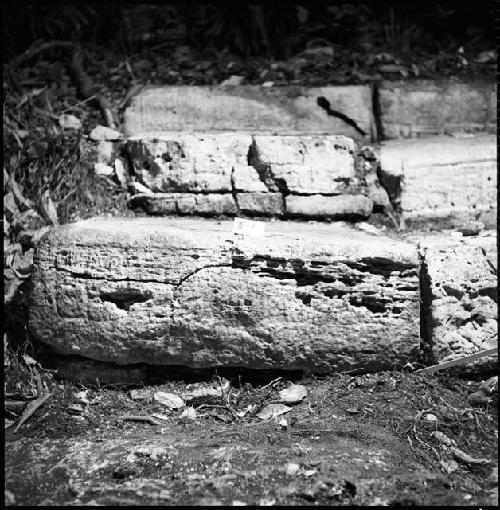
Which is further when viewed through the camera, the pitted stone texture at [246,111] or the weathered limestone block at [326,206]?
the pitted stone texture at [246,111]

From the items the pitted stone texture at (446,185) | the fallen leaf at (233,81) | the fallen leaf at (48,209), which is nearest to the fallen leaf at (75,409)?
the fallen leaf at (48,209)

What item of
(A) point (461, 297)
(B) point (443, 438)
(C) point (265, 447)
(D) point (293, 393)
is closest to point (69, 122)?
(D) point (293, 393)

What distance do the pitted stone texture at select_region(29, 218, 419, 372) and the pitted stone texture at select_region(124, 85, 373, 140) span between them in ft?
2.89

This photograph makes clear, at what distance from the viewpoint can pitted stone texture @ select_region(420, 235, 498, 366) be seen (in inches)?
111

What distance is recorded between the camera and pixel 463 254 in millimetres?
2855

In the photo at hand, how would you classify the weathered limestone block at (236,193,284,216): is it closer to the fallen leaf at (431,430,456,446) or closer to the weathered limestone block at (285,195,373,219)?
the weathered limestone block at (285,195,373,219)

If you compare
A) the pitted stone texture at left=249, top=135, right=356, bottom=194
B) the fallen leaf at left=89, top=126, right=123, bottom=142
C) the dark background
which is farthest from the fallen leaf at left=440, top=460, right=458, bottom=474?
the dark background

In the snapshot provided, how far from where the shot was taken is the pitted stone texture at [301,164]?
10.5 ft

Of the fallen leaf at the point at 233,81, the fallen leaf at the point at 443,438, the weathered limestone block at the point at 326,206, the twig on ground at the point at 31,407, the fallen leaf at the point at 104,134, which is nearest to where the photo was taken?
the fallen leaf at the point at 443,438

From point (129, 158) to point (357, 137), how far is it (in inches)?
44.6

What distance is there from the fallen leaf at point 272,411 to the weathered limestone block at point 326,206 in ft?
2.89

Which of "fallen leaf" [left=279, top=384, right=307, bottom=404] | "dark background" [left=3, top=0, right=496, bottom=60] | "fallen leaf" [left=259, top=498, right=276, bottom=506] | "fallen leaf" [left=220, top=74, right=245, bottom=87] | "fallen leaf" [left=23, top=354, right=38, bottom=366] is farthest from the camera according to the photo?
"dark background" [left=3, top=0, right=496, bottom=60]

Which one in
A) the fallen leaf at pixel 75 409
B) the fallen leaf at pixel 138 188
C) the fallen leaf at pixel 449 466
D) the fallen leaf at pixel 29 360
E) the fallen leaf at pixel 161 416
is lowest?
the fallen leaf at pixel 449 466

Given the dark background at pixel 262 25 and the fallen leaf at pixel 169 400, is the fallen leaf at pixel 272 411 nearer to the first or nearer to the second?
the fallen leaf at pixel 169 400
